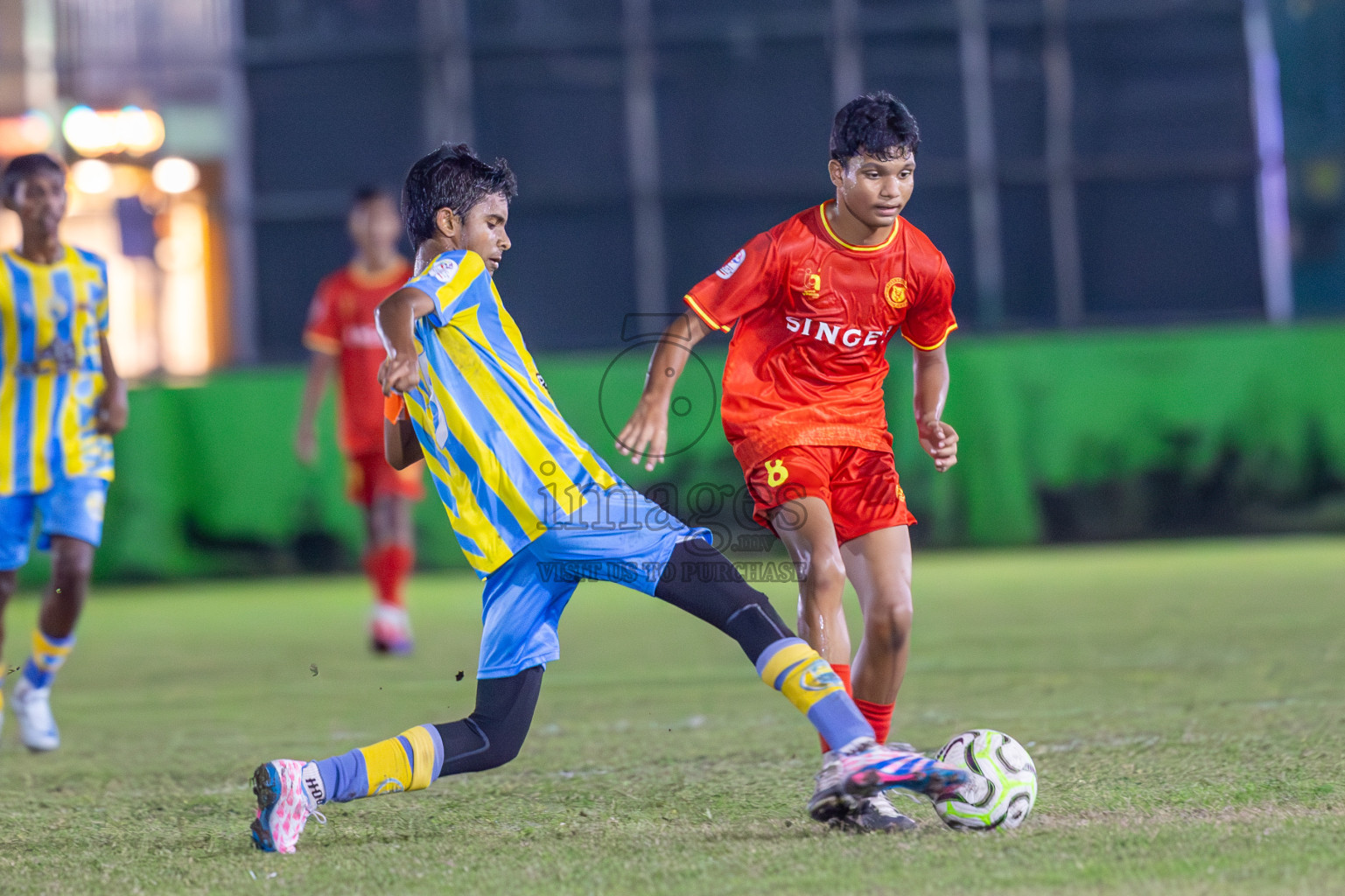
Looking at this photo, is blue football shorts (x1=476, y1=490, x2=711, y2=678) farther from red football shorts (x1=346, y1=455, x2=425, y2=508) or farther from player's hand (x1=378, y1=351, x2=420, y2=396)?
red football shorts (x1=346, y1=455, x2=425, y2=508)

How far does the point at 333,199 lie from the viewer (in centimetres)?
1578

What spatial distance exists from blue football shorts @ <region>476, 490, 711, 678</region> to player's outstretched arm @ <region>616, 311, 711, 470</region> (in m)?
0.20

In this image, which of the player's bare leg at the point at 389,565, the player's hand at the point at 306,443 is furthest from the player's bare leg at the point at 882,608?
the player's hand at the point at 306,443

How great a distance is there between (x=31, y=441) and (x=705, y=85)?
11.3 m

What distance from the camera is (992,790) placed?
3217 millimetres

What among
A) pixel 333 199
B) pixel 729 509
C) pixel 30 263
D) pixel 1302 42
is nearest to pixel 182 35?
pixel 333 199

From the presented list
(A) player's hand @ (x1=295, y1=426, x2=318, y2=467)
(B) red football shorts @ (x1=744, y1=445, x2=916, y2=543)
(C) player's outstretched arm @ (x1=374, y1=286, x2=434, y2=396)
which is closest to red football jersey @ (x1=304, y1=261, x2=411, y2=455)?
(A) player's hand @ (x1=295, y1=426, x2=318, y2=467)

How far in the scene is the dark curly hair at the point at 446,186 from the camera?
3309 mm

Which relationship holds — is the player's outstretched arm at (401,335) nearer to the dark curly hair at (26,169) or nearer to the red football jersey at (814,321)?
the red football jersey at (814,321)

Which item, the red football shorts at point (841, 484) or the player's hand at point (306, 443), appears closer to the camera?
the red football shorts at point (841, 484)

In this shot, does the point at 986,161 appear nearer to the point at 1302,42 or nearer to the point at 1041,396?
the point at 1302,42

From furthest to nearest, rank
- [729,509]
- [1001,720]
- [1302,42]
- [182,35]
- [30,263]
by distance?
[182,35] < [1302,42] < [729,509] < [30,263] < [1001,720]

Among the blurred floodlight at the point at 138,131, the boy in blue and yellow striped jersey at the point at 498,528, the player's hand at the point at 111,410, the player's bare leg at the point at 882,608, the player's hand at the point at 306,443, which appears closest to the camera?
the boy in blue and yellow striped jersey at the point at 498,528

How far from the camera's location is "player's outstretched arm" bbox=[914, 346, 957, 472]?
379cm
